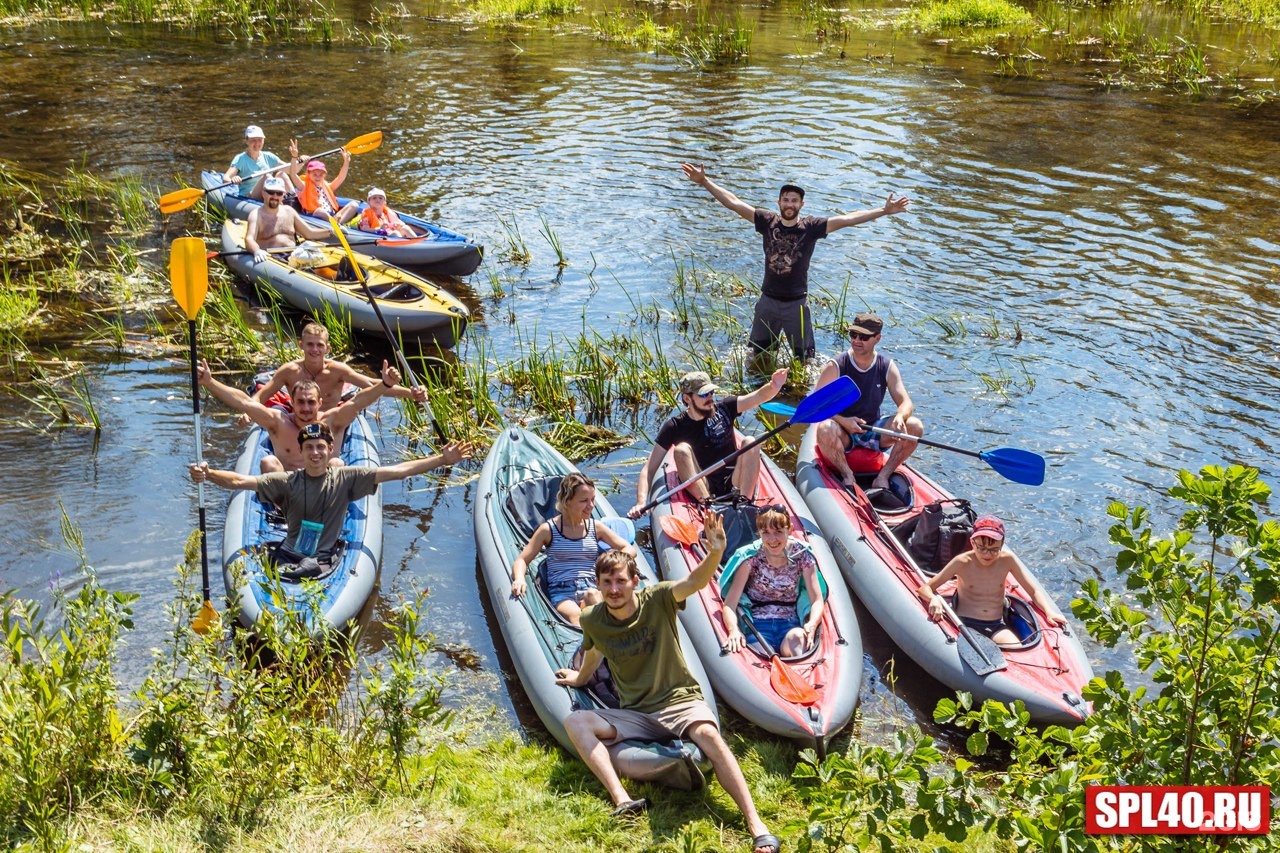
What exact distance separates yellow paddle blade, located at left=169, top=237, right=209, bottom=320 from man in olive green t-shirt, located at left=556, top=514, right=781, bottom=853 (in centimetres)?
317

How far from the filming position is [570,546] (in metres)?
6.50

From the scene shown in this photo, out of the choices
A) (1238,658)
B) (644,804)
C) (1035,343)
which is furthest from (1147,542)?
(1035,343)

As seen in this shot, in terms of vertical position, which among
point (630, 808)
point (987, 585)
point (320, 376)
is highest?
point (320, 376)

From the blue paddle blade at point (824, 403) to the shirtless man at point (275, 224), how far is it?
6.29 meters

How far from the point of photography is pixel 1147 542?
131 inches

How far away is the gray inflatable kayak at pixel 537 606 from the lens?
5.08 metres

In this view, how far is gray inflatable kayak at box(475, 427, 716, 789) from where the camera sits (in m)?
5.08

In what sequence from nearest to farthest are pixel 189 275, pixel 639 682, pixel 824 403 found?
pixel 639 682 < pixel 189 275 < pixel 824 403

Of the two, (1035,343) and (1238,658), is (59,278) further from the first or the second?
(1238,658)

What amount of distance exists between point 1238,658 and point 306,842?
121 inches

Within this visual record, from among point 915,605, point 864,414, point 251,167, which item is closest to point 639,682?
point 915,605

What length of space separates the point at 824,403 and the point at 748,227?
6.65 meters

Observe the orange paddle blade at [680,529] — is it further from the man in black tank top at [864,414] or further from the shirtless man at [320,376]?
the shirtless man at [320,376]

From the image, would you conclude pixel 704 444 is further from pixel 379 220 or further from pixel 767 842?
pixel 379 220
